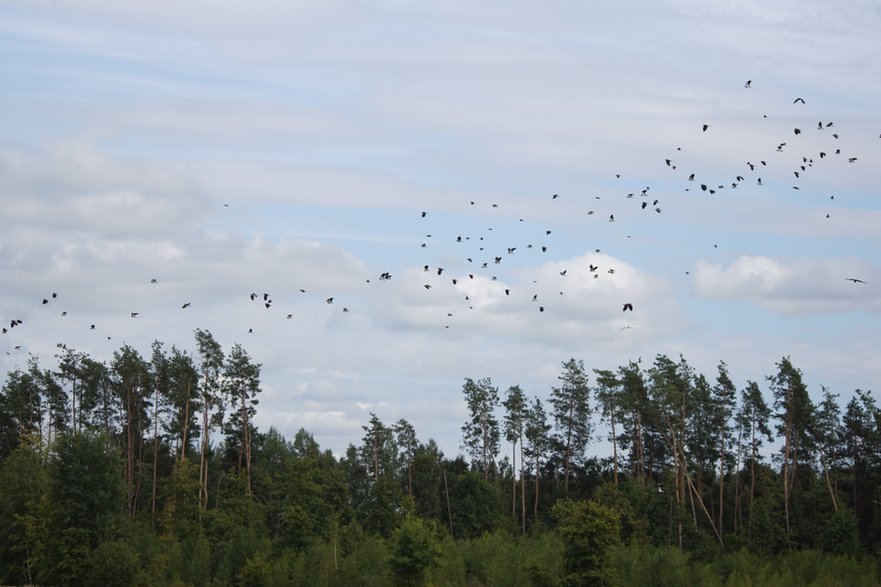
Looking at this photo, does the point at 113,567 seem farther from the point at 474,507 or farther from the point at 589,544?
the point at 474,507

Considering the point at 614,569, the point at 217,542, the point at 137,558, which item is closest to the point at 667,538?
the point at 614,569

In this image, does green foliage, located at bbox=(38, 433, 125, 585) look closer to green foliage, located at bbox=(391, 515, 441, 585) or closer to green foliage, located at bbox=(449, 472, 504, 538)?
green foliage, located at bbox=(391, 515, 441, 585)

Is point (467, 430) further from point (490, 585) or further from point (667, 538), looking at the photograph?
point (490, 585)

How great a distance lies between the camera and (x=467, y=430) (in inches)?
5704

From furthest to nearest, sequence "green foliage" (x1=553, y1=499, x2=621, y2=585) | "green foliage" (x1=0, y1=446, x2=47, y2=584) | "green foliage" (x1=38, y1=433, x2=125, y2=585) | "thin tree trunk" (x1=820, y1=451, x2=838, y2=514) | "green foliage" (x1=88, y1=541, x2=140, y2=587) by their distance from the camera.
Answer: "thin tree trunk" (x1=820, y1=451, x2=838, y2=514), "green foliage" (x1=0, y1=446, x2=47, y2=584), "green foliage" (x1=38, y1=433, x2=125, y2=585), "green foliage" (x1=88, y1=541, x2=140, y2=587), "green foliage" (x1=553, y1=499, x2=621, y2=585)

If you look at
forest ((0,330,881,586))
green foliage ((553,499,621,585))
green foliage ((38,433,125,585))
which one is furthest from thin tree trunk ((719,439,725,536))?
green foliage ((38,433,125,585))

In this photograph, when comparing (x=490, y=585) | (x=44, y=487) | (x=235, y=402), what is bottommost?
(x=490, y=585)

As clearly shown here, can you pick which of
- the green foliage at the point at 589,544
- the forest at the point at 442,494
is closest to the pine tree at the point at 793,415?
the forest at the point at 442,494

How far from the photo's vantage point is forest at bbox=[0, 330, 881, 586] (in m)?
87.7

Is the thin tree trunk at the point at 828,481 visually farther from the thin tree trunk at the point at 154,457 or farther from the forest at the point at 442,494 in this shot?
the thin tree trunk at the point at 154,457

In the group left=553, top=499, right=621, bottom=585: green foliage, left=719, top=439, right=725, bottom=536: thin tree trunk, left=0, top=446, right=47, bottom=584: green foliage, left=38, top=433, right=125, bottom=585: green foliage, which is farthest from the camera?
left=719, top=439, right=725, bottom=536: thin tree trunk

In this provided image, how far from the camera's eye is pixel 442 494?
5536 inches

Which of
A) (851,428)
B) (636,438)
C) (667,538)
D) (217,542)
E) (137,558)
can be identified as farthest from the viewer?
(636,438)

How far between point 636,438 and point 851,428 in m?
24.0
